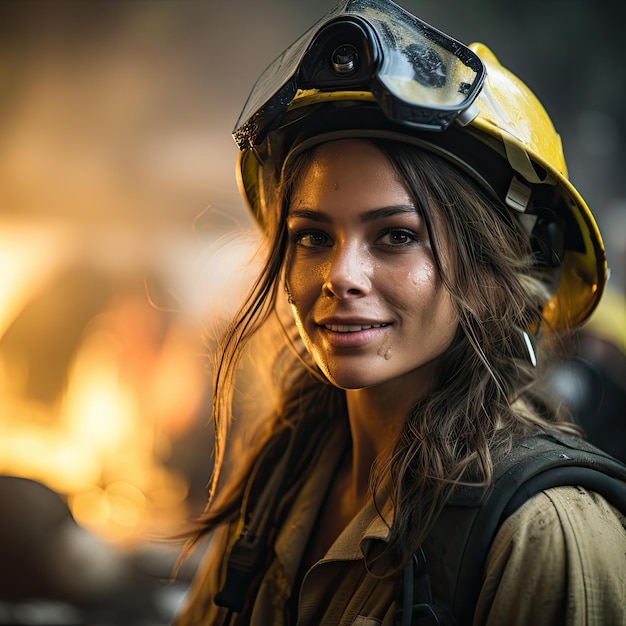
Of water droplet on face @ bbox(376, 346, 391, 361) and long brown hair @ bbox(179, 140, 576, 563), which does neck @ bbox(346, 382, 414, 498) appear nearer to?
long brown hair @ bbox(179, 140, 576, 563)

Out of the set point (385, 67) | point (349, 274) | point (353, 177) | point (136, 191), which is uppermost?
point (136, 191)

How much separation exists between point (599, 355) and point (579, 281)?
1943mm

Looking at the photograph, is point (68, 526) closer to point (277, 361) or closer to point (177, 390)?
point (177, 390)

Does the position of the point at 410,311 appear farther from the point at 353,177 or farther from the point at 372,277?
the point at 353,177

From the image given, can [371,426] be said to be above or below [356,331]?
below

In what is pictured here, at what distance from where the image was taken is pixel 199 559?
142 inches

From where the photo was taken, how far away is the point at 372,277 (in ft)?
3.99

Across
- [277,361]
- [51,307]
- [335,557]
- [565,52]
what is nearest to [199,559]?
[51,307]

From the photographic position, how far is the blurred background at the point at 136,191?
3.78 metres

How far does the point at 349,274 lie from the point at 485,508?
46 centimetres

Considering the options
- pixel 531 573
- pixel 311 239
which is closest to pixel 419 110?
pixel 311 239

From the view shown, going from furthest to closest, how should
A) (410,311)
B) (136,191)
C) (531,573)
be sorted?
(136,191) → (410,311) → (531,573)

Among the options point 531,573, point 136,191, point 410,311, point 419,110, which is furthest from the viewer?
point 136,191

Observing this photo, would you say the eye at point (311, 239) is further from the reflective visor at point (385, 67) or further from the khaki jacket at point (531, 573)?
the khaki jacket at point (531, 573)
